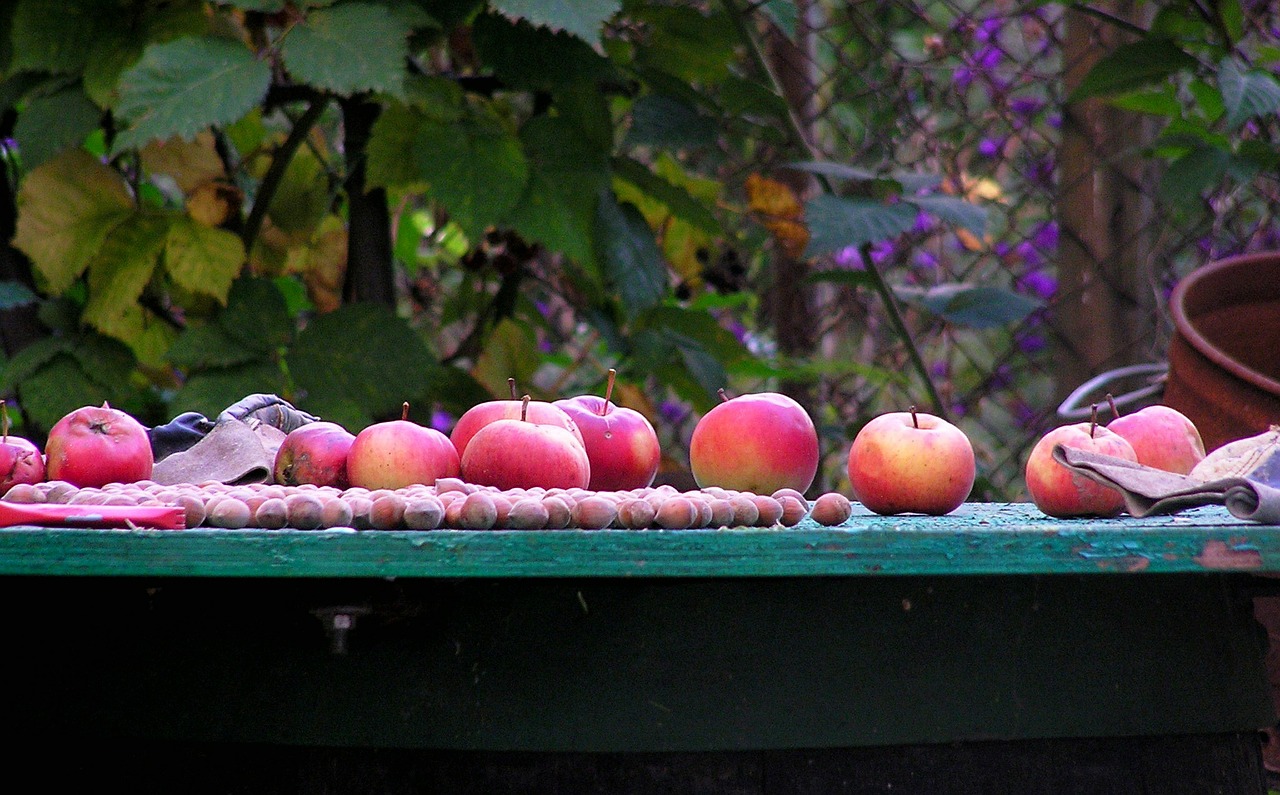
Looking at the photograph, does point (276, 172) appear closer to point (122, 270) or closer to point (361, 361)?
point (122, 270)

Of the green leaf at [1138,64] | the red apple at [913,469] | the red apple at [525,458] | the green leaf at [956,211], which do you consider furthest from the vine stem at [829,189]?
the red apple at [525,458]

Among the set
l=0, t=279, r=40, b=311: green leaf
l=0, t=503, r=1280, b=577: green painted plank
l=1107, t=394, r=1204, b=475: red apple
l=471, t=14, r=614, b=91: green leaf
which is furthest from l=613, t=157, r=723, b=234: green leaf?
l=0, t=503, r=1280, b=577: green painted plank

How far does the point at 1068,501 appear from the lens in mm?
1122

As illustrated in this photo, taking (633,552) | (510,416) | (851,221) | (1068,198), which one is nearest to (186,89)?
(510,416)

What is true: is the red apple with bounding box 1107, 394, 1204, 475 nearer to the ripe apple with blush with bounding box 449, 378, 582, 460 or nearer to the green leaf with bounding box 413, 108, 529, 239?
the ripe apple with blush with bounding box 449, 378, 582, 460

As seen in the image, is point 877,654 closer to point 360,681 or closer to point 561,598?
point 561,598

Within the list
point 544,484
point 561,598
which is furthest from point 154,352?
point 561,598

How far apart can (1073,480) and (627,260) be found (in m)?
1.22

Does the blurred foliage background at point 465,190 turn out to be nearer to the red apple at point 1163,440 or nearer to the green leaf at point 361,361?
the green leaf at point 361,361

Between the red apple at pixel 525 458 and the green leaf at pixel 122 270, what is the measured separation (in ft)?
3.94

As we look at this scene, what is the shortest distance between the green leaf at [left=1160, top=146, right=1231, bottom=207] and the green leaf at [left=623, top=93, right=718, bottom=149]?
0.83 m

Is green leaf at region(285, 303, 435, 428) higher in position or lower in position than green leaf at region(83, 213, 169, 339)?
lower

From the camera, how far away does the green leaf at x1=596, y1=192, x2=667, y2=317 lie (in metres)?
2.21

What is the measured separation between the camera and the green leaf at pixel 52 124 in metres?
2.02
